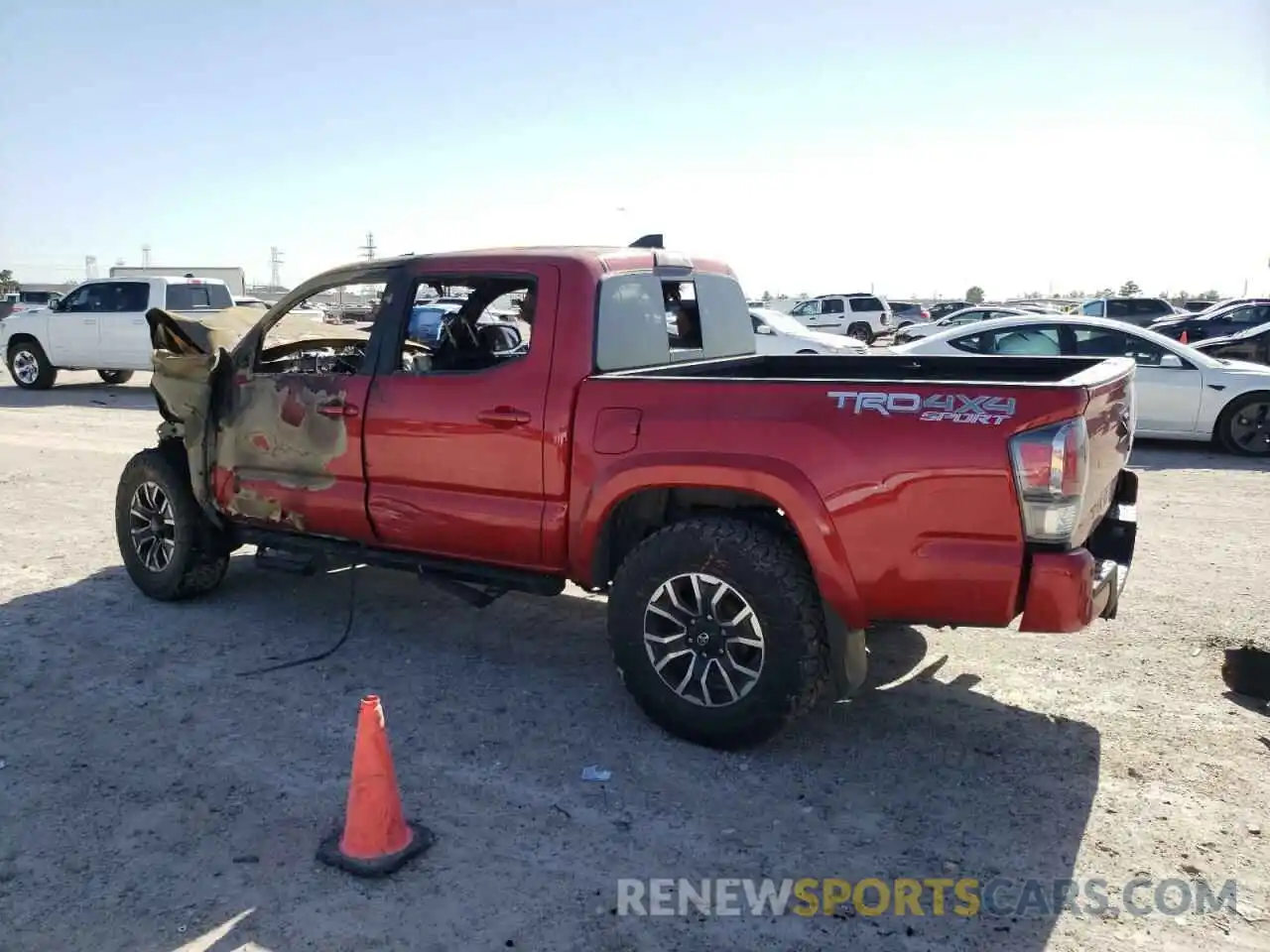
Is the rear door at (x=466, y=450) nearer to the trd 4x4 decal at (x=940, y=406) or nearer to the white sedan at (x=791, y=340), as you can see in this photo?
the trd 4x4 decal at (x=940, y=406)

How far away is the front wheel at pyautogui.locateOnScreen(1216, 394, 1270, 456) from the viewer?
10617mm

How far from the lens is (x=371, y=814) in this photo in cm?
315

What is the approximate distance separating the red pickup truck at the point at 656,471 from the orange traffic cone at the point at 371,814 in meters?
1.21

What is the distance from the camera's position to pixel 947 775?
3.75 metres


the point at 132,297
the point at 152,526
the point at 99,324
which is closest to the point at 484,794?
the point at 152,526

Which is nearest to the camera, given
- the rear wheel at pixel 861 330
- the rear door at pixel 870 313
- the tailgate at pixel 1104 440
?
the tailgate at pixel 1104 440

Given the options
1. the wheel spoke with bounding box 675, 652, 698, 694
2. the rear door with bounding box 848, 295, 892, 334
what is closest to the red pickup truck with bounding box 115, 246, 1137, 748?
the wheel spoke with bounding box 675, 652, 698, 694

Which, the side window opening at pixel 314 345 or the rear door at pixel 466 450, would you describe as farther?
the side window opening at pixel 314 345

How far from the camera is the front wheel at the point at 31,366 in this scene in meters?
18.4

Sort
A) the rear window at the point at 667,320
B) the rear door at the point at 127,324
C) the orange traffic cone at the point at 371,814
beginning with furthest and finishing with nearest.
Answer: the rear door at the point at 127,324 → the rear window at the point at 667,320 → the orange traffic cone at the point at 371,814

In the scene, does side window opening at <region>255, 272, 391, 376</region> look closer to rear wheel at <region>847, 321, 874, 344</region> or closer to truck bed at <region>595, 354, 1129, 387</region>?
truck bed at <region>595, 354, 1129, 387</region>

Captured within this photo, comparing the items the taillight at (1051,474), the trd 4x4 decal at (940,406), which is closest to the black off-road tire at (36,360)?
the trd 4x4 decal at (940,406)

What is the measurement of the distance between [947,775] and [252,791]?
8.68ft

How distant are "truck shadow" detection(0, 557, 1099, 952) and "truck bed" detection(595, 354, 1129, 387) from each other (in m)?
1.48
